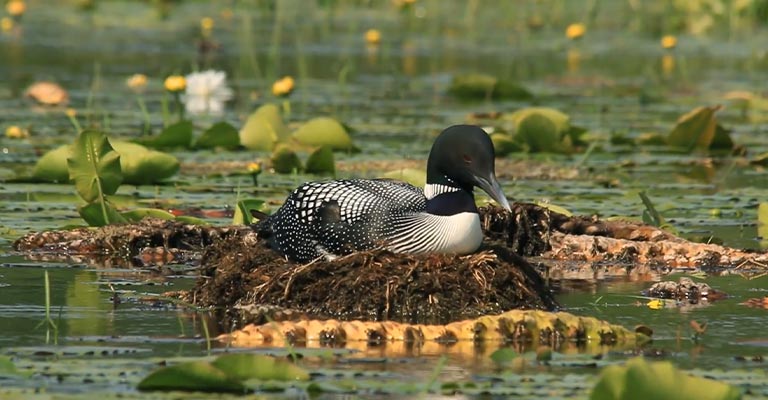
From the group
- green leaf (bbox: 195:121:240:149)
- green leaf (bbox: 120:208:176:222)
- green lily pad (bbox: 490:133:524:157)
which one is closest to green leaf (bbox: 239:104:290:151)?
green leaf (bbox: 195:121:240:149)

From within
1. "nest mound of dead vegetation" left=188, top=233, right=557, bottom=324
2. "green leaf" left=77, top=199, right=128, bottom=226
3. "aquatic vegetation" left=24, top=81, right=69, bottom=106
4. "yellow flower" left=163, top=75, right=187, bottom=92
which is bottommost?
"nest mound of dead vegetation" left=188, top=233, right=557, bottom=324

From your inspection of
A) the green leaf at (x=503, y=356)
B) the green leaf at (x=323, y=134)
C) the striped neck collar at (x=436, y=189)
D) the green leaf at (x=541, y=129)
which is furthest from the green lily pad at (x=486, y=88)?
the green leaf at (x=503, y=356)

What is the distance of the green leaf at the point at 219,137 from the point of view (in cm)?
1316

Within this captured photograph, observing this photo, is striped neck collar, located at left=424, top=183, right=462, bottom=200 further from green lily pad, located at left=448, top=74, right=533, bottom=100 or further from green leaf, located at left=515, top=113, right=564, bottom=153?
green lily pad, located at left=448, top=74, right=533, bottom=100

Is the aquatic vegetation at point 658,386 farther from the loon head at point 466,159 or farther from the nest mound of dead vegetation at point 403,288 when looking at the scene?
the loon head at point 466,159

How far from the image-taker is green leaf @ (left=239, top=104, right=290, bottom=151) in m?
13.1

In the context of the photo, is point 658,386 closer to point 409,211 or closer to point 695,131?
point 409,211

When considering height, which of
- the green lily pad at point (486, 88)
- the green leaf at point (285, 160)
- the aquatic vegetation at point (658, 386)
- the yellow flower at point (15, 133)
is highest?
the green lily pad at point (486, 88)

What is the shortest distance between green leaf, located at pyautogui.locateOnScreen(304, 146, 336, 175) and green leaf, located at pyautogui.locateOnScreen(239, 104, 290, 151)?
1.13 m

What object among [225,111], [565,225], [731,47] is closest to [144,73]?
[225,111]

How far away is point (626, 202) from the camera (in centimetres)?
1137

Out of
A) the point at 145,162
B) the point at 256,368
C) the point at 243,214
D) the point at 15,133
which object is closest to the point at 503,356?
the point at 256,368

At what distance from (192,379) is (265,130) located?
24.1 feet

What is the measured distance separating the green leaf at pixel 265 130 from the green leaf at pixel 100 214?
11.1ft
